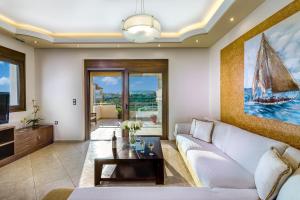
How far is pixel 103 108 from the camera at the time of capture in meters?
7.06

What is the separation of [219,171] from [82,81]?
14.1ft

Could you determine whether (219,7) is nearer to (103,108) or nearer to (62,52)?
(62,52)

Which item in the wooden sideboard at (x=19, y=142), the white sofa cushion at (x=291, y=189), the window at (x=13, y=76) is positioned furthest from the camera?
the window at (x=13, y=76)

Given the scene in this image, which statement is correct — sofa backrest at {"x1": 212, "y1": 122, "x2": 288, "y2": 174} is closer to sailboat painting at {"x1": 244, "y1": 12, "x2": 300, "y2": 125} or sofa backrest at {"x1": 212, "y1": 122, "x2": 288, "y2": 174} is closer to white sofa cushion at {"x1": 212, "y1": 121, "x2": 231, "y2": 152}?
white sofa cushion at {"x1": 212, "y1": 121, "x2": 231, "y2": 152}

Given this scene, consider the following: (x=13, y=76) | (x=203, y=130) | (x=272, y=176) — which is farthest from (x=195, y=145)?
(x=13, y=76)

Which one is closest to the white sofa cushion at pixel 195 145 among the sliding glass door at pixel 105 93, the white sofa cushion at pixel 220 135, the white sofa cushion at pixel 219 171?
the white sofa cushion at pixel 220 135

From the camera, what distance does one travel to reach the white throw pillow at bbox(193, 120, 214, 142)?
380 centimetres

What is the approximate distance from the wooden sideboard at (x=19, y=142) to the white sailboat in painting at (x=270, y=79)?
450 cm

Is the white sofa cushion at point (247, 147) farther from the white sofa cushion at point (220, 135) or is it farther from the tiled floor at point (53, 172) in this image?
the tiled floor at point (53, 172)

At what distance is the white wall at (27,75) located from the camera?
4.46 meters

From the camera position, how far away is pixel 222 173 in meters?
2.23

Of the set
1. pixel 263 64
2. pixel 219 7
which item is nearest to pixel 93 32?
pixel 219 7

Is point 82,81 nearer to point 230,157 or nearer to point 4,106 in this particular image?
point 4,106

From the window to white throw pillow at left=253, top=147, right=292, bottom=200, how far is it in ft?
16.6
